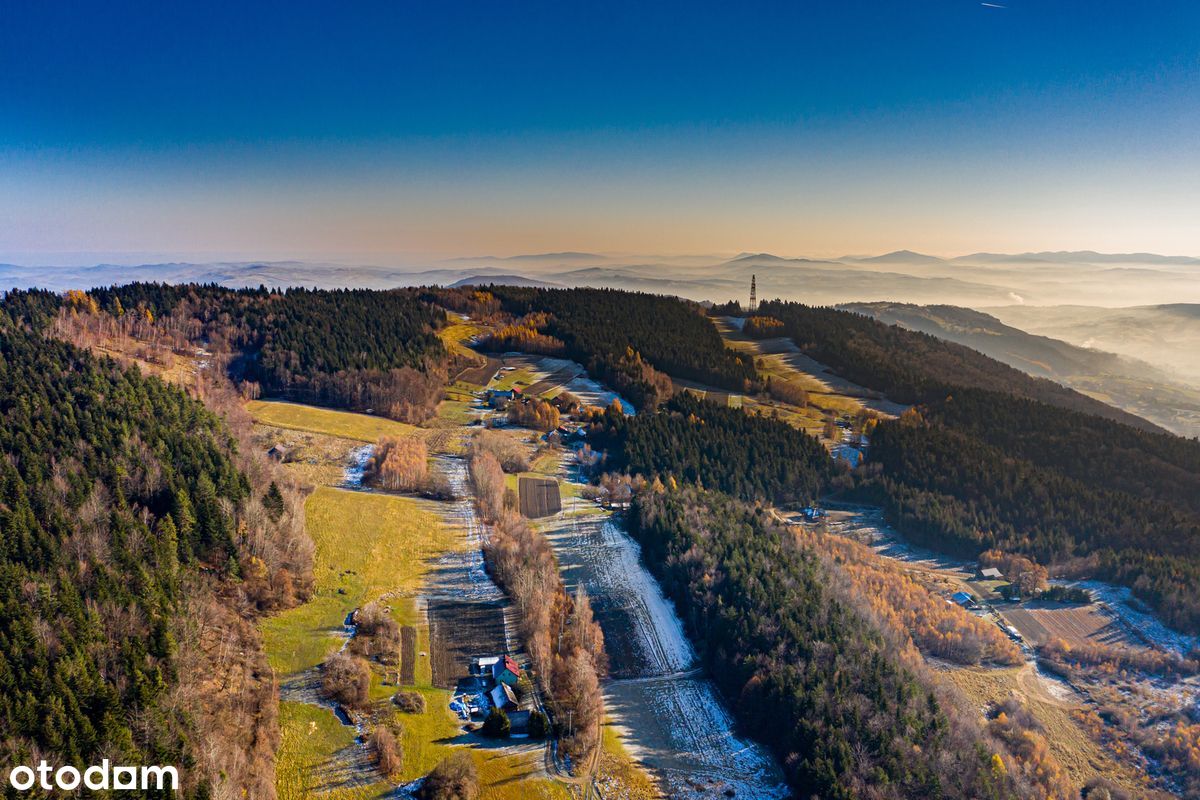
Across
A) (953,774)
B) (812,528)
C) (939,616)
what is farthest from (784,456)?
(953,774)

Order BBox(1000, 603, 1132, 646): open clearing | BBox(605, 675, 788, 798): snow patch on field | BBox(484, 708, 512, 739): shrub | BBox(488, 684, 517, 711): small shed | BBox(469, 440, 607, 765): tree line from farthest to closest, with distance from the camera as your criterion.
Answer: BBox(1000, 603, 1132, 646): open clearing < BBox(488, 684, 517, 711): small shed < BBox(469, 440, 607, 765): tree line < BBox(484, 708, 512, 739): shrub < BBox(605, 675, 788, 798): snow patch on field

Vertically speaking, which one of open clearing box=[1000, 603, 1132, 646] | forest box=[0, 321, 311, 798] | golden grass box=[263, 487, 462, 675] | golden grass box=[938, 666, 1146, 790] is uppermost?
forest box=[0, 321, 311, 798]

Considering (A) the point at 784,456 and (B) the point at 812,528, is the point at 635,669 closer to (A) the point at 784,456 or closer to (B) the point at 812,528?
(B) the point at 812,528

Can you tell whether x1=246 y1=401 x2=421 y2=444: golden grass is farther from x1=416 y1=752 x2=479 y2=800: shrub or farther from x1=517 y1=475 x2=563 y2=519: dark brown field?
x1=416 y1=752 x2=479 y2=800: shrub

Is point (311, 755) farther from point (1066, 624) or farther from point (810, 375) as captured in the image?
point (810, 375)

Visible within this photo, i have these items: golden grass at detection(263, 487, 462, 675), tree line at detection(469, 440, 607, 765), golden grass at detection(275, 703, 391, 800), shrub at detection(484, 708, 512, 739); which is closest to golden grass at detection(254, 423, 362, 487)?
golden grass at detection(263, 487, 462, 675)

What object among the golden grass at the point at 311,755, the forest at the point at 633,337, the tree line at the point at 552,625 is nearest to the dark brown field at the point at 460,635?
the tree line at the point at 552,625

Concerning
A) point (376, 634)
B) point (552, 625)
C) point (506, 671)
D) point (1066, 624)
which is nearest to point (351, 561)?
point (376, 634)
